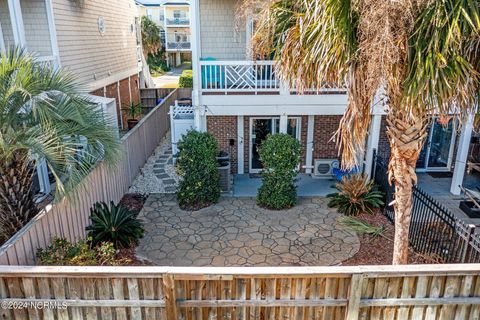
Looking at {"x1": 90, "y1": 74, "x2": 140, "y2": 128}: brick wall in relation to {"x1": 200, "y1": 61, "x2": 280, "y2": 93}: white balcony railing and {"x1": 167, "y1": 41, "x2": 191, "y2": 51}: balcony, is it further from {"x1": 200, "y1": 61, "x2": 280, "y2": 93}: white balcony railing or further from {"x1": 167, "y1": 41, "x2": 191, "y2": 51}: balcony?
{"x1": 167, "y1": 41, "x2": 191, "y2": 51}: balcony

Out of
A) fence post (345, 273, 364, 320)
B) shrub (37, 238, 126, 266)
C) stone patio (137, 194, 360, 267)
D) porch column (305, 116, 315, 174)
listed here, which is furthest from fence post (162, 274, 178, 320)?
porch column (305, 116, 315, 174)

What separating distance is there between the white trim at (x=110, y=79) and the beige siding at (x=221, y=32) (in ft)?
15.3

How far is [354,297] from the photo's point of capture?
15.0ft

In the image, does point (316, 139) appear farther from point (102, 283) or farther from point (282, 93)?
point (102, 283)

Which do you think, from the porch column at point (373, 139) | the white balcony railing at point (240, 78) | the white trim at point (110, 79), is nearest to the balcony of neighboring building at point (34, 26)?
the white trim at point (110, 79)

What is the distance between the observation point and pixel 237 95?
11.1 metres

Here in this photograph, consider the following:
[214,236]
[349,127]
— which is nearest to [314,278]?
[349,127]

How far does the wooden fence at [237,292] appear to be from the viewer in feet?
14.7

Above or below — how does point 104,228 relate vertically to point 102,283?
below

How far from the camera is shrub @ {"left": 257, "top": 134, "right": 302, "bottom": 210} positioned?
31.0 ft

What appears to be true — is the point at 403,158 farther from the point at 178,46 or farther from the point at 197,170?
the point at 178,46

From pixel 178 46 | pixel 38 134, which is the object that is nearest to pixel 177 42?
pixel 178 46

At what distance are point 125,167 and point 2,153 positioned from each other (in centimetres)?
539

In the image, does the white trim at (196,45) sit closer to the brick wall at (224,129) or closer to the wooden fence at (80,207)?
the brick wall at (224,129)
